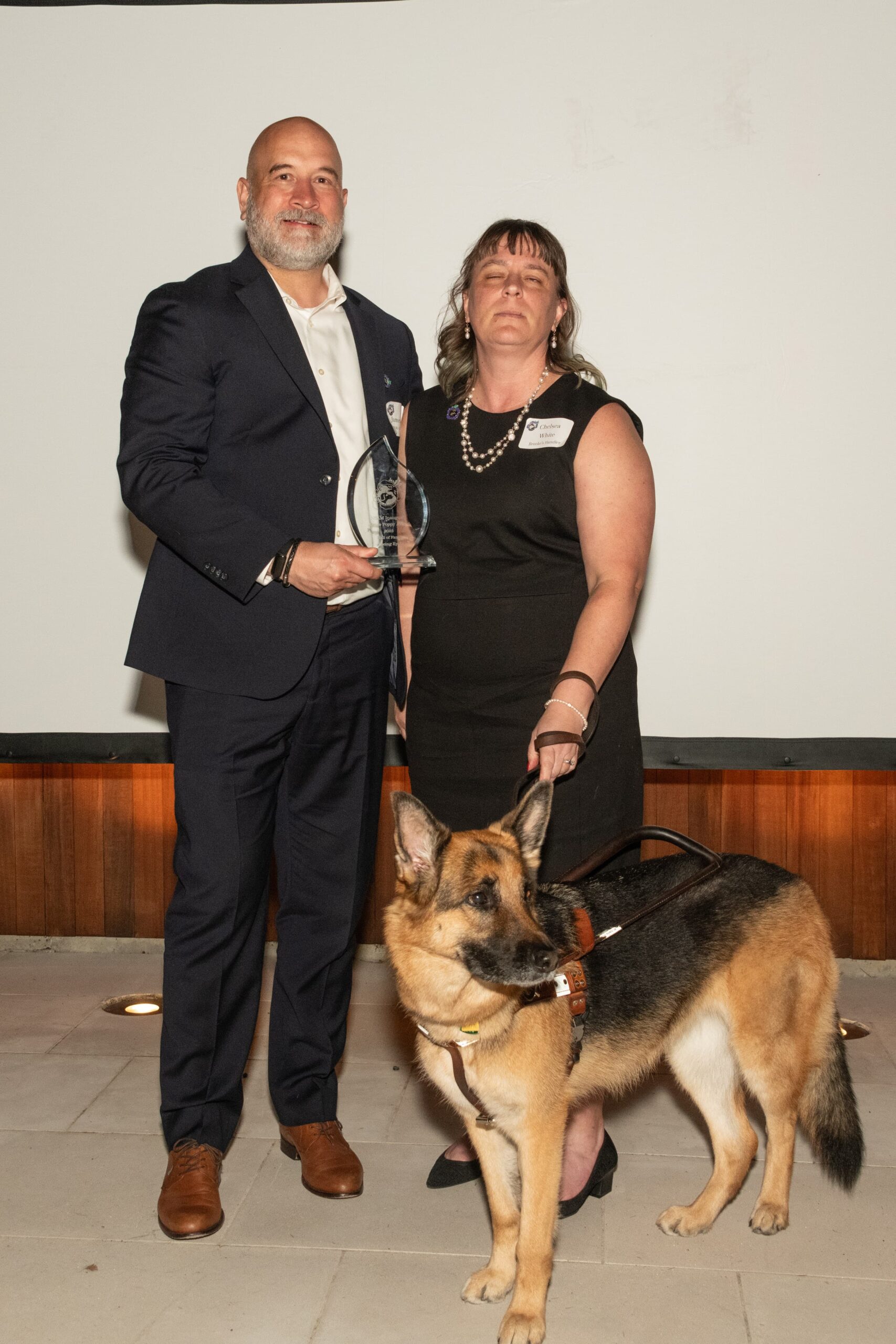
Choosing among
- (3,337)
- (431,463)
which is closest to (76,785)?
(3,337)

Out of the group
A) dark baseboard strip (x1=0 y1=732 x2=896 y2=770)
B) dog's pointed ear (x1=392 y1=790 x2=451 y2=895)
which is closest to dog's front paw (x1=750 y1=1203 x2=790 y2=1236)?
dog's pointed ear (x1=392 y1=790 x2=451 y2=895)

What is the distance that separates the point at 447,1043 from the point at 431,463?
1181mm

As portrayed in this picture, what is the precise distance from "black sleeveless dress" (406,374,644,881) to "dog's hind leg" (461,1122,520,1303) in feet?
1.77

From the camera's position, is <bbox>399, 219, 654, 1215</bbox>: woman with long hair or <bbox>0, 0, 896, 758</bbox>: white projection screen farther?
<bbox>0, 0, 896, 758</bbox>: white projection screen

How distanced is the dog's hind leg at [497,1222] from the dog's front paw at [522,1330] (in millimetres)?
139

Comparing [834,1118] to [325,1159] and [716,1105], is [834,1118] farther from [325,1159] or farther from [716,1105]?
[325,1159]

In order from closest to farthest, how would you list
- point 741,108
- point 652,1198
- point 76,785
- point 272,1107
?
point 652,1198 < point 272,1107 < point 741,108 < point 76,785

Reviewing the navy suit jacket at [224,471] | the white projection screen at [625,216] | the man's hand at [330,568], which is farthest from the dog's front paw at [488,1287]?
the white projection screen at [625,216]

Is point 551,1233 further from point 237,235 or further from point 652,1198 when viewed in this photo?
point 237,235

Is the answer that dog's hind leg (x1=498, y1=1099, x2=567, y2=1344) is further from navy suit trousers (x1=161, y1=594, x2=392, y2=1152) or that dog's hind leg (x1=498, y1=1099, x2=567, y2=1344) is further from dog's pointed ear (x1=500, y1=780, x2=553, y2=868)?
navy suit trousers (x1=161, y1=594, x2=392, y2=1152)

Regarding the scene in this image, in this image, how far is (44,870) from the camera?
449cm

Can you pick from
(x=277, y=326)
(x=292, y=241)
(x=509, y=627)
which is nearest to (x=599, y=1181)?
(x=509, y=627)

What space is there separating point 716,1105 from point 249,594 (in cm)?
150

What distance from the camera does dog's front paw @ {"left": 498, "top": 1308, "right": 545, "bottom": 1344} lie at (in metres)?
2.08
